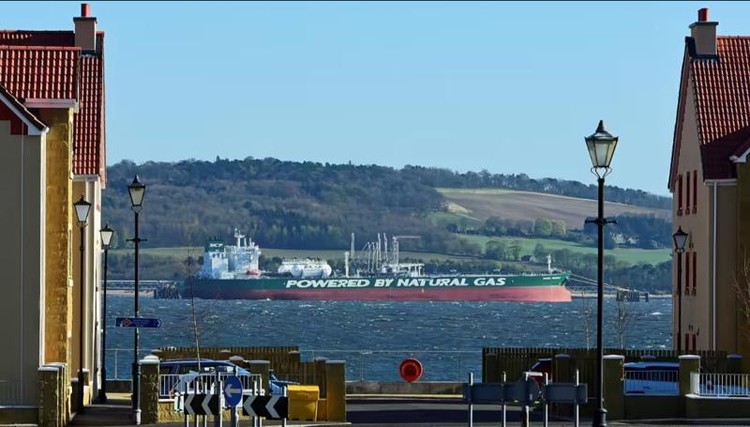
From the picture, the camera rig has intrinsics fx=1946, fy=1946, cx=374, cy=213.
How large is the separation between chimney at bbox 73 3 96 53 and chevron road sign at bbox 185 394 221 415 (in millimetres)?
28041

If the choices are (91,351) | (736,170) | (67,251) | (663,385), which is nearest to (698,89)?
(736,170)

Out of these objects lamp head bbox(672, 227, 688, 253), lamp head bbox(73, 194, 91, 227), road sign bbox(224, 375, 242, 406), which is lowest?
road sign bbox(224, 375, 242, 406)

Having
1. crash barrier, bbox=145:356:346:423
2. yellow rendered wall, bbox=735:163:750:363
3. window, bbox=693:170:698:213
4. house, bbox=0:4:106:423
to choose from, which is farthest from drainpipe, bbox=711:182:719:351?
house, bbox=0:4:106:423

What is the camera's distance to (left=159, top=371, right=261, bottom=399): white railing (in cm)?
4162

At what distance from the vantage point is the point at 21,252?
1718 inches

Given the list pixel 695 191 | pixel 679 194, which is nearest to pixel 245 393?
pixel 695 191

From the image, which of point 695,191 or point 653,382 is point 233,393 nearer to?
point 653,382

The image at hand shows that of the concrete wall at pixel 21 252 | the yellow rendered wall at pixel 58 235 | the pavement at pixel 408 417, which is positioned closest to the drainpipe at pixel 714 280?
the pavement at pixel 408 417

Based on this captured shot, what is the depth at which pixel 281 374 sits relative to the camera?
48.6 metres

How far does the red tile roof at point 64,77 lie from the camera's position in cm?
4550

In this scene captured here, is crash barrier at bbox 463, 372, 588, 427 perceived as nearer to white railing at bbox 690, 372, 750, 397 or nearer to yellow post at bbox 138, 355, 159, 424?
yellow post at bbox 138, 355, 159, 424

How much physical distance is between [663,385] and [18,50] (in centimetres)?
1759

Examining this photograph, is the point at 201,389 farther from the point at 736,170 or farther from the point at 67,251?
the point at 736,170

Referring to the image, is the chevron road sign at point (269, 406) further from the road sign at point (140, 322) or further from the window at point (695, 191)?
the window at point (695, 191)
